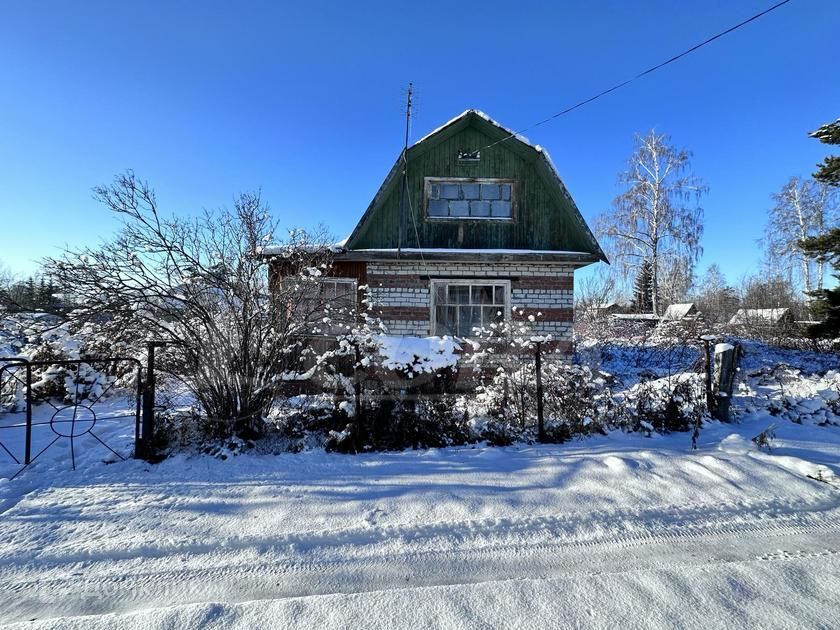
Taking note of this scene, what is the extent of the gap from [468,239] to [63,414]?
807 cm

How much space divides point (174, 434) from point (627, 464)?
4.93m

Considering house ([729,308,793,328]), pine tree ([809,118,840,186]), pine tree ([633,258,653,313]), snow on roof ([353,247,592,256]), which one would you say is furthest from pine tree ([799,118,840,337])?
pine tree ([633,258,653,313])

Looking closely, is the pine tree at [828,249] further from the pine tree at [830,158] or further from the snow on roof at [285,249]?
the snow on roof at [285,249]

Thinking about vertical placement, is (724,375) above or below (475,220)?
below

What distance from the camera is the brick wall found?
861 centimetres

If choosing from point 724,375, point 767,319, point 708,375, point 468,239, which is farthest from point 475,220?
point 767,319

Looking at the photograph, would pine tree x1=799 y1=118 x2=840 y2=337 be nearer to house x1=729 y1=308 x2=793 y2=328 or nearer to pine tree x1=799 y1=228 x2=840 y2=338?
pine tree x1=799 y1=228 x2=840 y2=338

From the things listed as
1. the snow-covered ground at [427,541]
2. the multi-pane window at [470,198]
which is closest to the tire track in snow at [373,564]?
the snow-covered ground at [427,541]

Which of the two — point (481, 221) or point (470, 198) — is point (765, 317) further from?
point (470, 198)

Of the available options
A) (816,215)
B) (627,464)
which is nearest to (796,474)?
(627,464)

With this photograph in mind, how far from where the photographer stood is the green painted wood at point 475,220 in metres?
8.75

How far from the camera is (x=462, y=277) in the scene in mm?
8648

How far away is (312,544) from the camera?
2.58 m

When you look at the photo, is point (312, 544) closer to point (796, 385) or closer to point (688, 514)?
point (688, 514)
